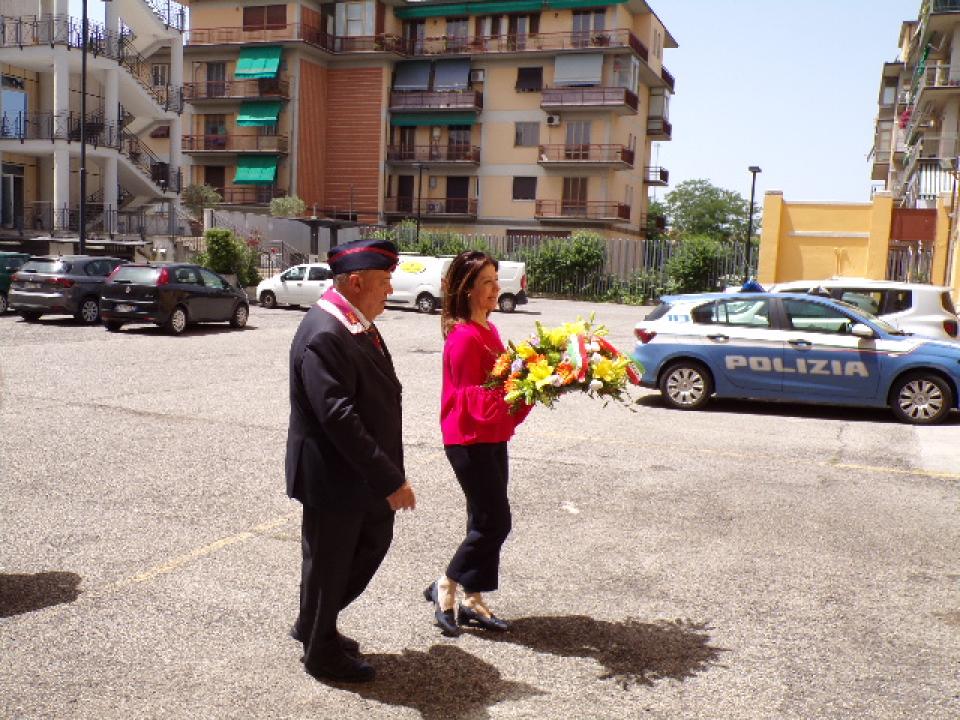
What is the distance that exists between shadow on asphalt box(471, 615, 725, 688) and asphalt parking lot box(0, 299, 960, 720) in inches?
0.5

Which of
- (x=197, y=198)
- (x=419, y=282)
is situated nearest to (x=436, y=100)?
(x=197, y=198)

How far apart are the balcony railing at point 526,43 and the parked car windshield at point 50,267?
36975 mm

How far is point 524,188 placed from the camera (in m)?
54.4

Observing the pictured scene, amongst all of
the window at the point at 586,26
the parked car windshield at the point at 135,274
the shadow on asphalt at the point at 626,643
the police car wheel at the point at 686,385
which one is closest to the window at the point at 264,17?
the window at the point at 586,26

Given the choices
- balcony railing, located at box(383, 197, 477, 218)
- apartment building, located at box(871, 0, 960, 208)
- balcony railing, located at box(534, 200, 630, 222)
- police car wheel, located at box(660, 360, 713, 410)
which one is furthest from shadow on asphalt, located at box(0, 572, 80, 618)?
balcony railing, located at box(383, 197, 477, 218)

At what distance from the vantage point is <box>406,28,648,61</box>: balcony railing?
51.0 metres

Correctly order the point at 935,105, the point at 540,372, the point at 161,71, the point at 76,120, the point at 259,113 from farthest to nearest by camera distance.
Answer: the point at 161,71 → the point at 259,113 → the point at 935,105 → the point at 76,120 → the point at 540,372

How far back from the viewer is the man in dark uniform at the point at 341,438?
3.49 m

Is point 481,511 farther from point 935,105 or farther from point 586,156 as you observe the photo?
point 586,156

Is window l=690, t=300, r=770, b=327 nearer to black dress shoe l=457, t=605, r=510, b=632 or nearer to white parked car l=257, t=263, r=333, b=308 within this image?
black dress shoe l=457, t=605, r=510, b=632

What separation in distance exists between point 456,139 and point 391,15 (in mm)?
8249

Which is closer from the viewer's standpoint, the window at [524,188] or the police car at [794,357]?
the police car at [794,357]

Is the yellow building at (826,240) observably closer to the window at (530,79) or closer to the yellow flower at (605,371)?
the window at (530,79)

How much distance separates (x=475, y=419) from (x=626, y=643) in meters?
1.26
